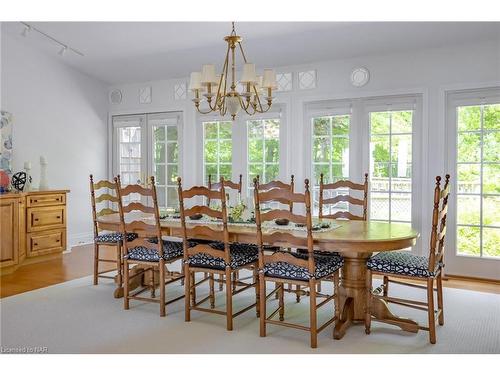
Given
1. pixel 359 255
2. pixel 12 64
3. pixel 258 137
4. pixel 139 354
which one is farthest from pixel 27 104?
pixel 359 255

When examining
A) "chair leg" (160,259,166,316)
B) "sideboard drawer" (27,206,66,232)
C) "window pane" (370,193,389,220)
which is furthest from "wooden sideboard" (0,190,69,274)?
"window pane" (370,193,389,220)

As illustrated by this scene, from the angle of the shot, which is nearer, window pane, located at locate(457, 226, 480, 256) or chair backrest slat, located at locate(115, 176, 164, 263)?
chair backrest slat, located at locate(115, 176, 164, 263)

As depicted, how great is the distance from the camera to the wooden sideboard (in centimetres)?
529

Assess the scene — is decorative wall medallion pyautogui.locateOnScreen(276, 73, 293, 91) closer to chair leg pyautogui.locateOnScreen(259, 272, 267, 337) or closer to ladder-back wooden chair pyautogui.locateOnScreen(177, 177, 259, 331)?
ladder-back wooden chair pyautogui.locateOnScreen(177, 177, 259, 331)

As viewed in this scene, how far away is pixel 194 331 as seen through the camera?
11.1 ft

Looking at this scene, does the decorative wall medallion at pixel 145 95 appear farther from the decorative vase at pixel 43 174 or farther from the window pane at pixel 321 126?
the window pane at pixel 321 126

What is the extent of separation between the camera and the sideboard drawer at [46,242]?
573 cm

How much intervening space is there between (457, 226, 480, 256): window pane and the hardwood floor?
0.30 meters

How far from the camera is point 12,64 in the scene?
6.08 m

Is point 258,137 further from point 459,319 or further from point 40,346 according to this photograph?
point 40,346

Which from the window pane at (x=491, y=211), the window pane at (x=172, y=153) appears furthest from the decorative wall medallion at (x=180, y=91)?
the window pane at (x=491, y=211)

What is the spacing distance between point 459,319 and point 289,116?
10.4ft

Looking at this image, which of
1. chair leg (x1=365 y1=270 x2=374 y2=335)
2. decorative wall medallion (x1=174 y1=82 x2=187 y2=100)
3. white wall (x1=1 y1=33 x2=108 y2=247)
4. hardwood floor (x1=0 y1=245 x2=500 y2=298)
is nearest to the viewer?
chair leg (x1=365 y1=270 x2=374 y2=335)

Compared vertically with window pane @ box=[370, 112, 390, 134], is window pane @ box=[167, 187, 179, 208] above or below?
below
